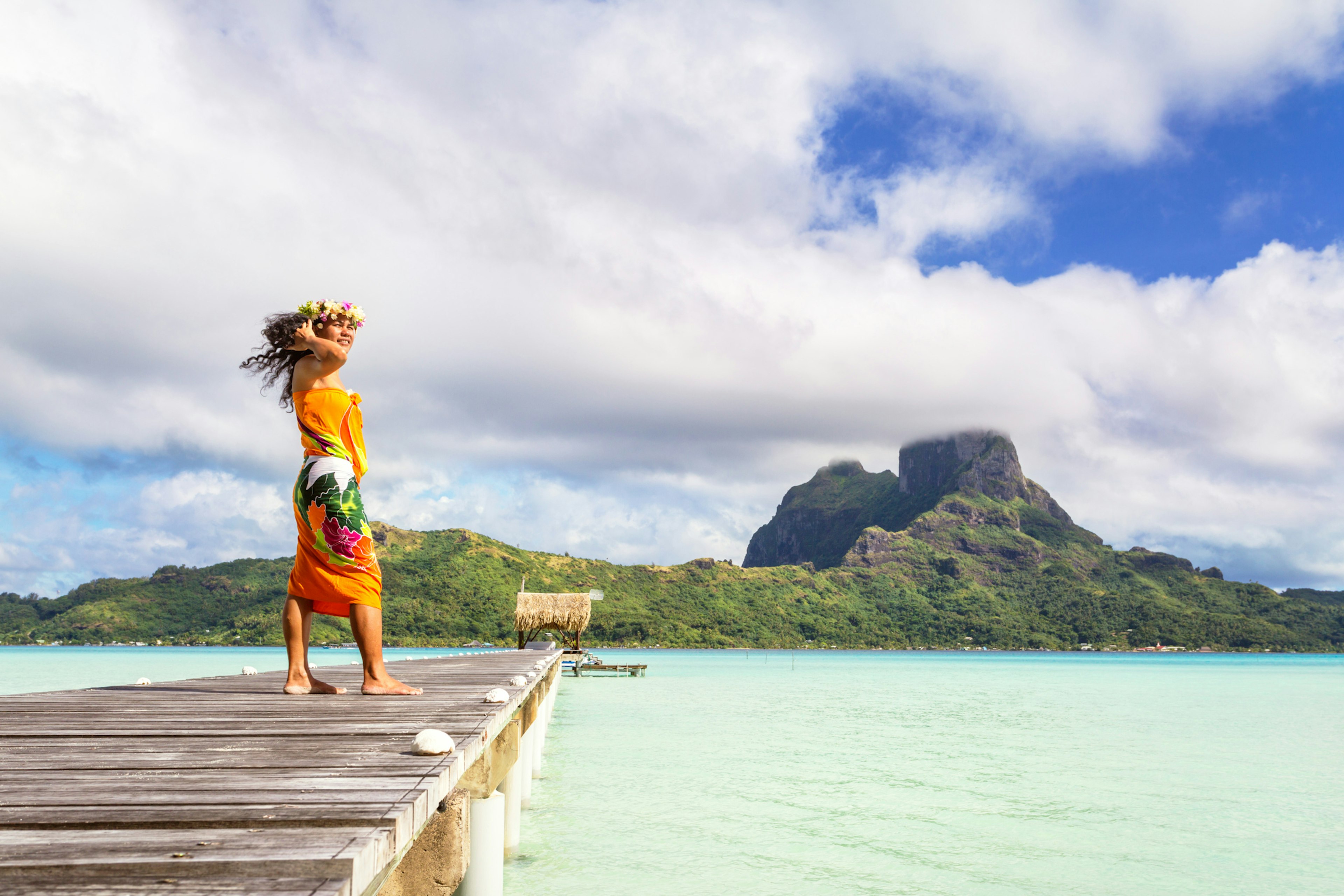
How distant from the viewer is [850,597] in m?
123

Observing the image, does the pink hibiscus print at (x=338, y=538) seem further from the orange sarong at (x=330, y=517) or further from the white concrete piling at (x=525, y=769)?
the white concrete piling at (x=525, y=769)

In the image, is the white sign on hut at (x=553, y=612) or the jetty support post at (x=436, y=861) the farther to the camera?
the white sign on hut at (x=553, y=612)

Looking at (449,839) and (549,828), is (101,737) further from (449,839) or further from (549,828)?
(549,828)

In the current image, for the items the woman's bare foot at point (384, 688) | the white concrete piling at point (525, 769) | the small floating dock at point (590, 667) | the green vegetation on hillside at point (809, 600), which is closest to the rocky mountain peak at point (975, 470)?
the green vegetation on hillside at point (809, 600)

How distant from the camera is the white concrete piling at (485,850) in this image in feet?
17.1

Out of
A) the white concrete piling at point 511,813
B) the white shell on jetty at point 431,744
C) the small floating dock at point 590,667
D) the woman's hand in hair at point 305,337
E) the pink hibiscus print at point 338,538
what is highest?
the woman's hand in hair at point 305,337

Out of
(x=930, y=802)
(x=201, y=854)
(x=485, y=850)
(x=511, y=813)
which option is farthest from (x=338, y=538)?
(x=930, y=802)

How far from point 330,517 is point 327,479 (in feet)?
0.74

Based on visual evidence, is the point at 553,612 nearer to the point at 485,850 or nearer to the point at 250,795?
the point at 485,850

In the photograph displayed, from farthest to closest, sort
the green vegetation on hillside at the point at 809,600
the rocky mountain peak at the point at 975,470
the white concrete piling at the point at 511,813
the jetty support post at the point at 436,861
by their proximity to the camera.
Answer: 1. the rocky mountain peak at the point at 975,470
2. the green vegetation on hillside at the point at 809,600
3. the white concrete piling at the point at 511,813
4. the jetty support post at the point at 436,861

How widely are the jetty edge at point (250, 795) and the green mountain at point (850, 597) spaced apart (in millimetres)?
77715

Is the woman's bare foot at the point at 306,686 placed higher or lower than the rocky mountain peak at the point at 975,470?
lower

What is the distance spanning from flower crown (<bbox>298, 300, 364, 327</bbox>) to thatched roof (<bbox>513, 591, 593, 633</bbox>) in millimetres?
29750

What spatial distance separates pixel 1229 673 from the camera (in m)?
63.2
